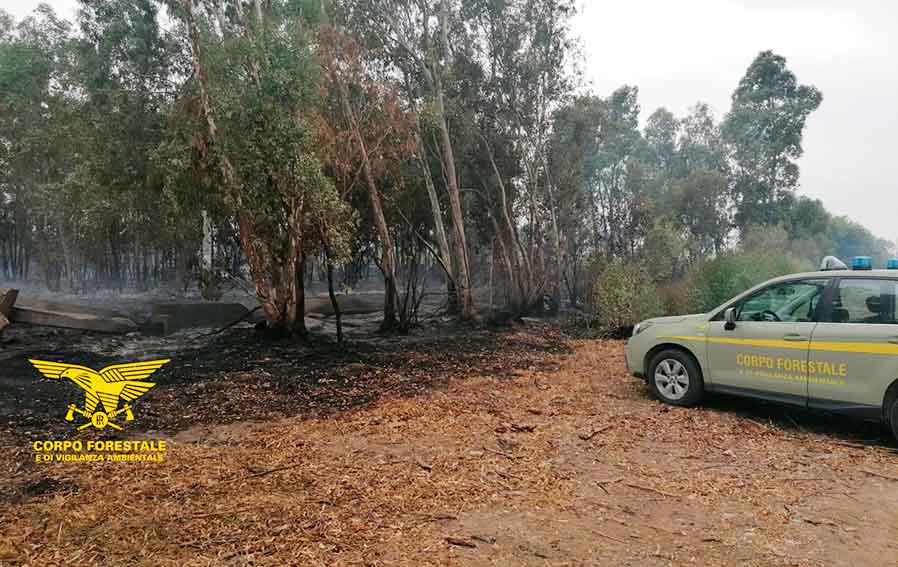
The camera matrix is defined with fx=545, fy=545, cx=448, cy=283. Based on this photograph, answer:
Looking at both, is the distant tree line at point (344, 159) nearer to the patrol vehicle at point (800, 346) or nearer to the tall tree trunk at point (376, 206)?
the tall tree trunk at point (376, 206)

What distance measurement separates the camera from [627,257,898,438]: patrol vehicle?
16.1 feet

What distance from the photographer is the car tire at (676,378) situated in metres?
6.29

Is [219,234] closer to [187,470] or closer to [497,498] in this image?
[187,470]

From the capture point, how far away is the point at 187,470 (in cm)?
452

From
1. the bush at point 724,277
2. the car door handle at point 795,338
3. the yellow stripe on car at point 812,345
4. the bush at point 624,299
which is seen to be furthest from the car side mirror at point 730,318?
the bush at point 724,277

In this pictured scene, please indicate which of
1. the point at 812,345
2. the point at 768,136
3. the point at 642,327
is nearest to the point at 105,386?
the point at 642,327

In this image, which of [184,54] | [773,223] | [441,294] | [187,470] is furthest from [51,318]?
[773,223]

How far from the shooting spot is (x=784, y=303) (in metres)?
5.68

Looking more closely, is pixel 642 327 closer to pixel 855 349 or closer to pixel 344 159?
pixel 855 349

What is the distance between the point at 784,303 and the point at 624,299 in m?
7.39

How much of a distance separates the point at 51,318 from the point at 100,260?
16.5 meters

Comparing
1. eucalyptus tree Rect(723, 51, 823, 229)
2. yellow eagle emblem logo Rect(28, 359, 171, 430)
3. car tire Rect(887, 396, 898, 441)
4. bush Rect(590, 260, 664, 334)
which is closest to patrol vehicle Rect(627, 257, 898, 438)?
car tire Rect(887, 396, 898, 441)

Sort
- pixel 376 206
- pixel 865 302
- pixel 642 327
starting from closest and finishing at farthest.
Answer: pixel 865 302, pixel 642 327, pixel 376 206

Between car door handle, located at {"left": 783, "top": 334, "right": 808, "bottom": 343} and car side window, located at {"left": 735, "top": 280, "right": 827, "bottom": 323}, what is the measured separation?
18cm
